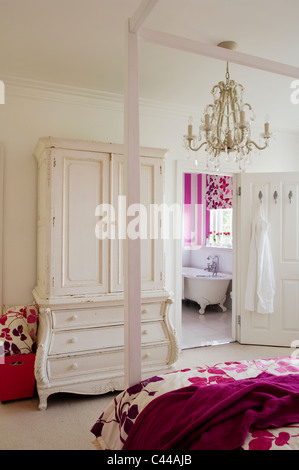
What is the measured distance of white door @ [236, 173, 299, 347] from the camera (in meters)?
4.30

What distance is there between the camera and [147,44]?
104 inches

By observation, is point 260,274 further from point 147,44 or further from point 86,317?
point 147,44

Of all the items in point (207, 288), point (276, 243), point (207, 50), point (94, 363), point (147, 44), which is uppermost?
point (147, 44)

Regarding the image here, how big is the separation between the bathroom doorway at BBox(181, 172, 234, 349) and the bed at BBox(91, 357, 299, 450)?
3.16 m

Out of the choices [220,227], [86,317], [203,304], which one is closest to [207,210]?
[220,227]

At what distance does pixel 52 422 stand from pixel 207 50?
2.62 meters

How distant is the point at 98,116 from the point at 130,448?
3.05 meters

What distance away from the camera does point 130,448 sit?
1.39 m

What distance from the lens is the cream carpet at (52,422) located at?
7.36 feet

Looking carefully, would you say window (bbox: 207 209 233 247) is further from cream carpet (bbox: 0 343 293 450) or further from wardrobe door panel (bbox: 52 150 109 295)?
cream carpet (bbox: 0 343 293 450)

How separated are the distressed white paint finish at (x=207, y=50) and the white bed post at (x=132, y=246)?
106mm

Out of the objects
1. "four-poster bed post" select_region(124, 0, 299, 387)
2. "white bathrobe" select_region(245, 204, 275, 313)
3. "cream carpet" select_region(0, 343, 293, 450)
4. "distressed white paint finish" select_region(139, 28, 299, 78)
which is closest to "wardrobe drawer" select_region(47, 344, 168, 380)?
"cream carpet" select_region(0, 343, 293, 450)

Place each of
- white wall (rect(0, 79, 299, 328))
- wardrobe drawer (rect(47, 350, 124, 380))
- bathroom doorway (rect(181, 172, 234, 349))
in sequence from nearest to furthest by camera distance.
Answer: wardrobe drawer (rect(47, 350, 124, 380)) < white wall (rect(0, 79, 299, 328)) < bathroom doorway (rect(181, 172, 234, 349))
